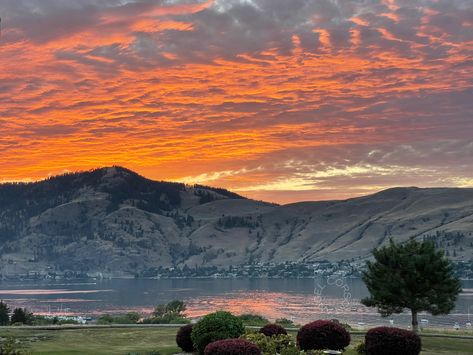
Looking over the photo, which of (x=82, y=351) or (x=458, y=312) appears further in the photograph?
(x=458, y=312)

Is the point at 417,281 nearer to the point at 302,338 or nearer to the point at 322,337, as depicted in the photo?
the point at 322,337

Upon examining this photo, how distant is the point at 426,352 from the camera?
47.5 meters

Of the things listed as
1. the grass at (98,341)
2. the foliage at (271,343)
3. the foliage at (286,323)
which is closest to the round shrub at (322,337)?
the foliage at (271,343)

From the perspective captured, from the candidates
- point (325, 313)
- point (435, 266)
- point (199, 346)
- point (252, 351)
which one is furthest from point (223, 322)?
point (325, 313)

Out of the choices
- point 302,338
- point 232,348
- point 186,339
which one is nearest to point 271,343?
point 302,338

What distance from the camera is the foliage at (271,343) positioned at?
38062 mm

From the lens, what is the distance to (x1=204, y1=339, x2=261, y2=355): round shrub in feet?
110

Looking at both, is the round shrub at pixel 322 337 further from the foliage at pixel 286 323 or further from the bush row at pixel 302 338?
the foliage at pixel 286 323

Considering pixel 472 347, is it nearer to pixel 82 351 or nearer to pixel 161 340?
pixel 161 340

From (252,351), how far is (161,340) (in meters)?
23.7

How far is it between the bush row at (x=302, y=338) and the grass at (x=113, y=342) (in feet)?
9.14

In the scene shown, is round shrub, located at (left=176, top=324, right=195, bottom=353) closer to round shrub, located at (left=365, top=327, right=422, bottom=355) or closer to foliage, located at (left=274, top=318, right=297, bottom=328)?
round shrub, located at (left=365, top=327, right=422, bottom=355)

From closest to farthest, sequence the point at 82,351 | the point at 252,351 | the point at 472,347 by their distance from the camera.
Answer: the point at 252,351, the point at 82,351, the point at 472,347

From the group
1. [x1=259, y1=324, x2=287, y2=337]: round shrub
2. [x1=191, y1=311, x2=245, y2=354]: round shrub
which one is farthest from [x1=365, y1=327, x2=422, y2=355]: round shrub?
[x1=191, y1=311, x2=245, y2=354]: round shrub
